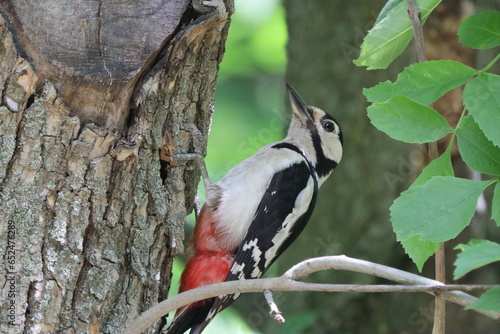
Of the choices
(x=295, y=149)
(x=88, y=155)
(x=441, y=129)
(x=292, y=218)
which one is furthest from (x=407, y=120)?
(x=295, y=149)

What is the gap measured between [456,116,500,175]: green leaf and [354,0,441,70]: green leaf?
0.40 meters

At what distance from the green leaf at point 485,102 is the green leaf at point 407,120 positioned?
102mm

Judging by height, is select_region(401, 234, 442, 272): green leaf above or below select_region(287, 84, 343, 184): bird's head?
above

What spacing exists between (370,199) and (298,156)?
3.92ft

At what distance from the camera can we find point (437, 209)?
124 cm

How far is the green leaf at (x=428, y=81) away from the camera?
54.7 inches

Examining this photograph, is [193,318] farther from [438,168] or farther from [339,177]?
[339,177]

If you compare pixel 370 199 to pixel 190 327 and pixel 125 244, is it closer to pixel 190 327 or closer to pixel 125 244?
pixel 190 327

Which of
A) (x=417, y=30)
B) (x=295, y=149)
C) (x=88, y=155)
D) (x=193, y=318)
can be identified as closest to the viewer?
(x=417, y=30)

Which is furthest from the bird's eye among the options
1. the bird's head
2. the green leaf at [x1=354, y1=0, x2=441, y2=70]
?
the green leaf at [x1=354, y1=0, x2=441, y2=70]

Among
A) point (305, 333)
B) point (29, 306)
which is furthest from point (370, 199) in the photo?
point (29, 306)

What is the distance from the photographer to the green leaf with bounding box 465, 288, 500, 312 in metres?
1.06

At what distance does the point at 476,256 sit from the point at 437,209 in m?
0.22

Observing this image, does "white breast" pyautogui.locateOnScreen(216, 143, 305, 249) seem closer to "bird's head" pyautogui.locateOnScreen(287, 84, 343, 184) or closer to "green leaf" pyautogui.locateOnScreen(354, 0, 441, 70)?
"bird's head" pyautogui.locateOnScreen(287, 84, 343, 184)
